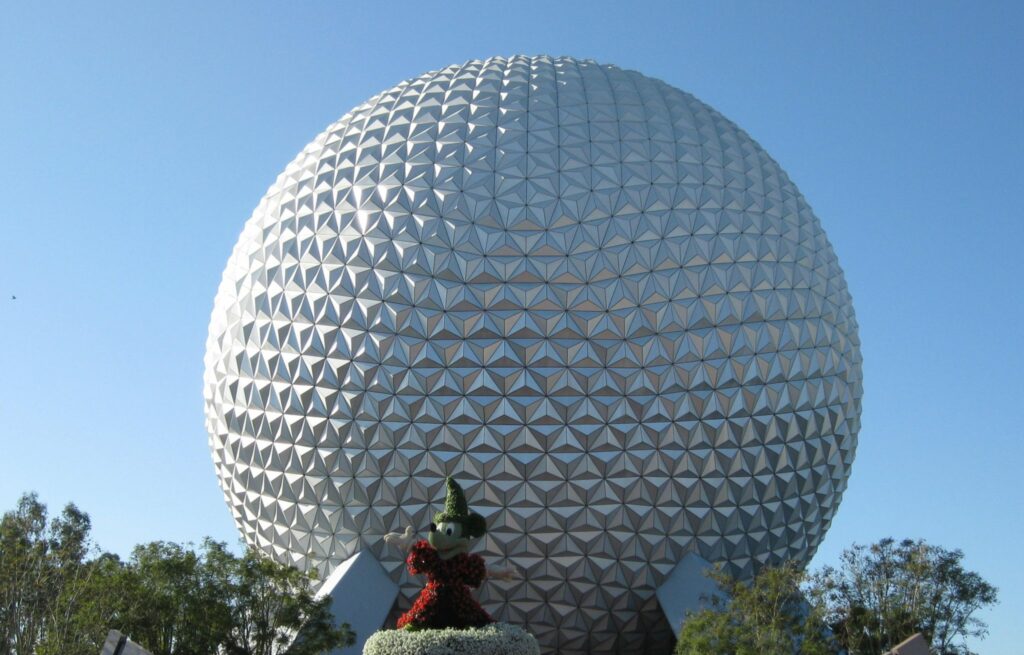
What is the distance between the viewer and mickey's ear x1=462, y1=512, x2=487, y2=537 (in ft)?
51.2

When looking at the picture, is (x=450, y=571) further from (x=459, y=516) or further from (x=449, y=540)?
(x=459, y=516)

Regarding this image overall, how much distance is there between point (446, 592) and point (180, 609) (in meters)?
7.75

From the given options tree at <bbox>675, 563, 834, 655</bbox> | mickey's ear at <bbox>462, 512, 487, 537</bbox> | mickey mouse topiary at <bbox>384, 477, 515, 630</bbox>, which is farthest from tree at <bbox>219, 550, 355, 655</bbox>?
tree at <bbox>675, 563, 834, 655</bbox>

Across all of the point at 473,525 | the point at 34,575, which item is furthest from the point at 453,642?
the point at 34,575

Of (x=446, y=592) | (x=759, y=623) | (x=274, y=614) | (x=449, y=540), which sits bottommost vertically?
(x=446, y=592)

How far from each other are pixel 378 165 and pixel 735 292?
937 cm

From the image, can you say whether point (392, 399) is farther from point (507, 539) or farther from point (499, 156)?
point (499, 156)

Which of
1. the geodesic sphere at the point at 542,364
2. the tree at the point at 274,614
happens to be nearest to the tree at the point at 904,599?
the geodesic sphere at the point at 542,364

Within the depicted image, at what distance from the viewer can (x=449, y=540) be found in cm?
1559

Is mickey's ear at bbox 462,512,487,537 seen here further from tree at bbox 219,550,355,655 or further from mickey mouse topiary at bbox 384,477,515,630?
tree at bbox 219,550,355,655

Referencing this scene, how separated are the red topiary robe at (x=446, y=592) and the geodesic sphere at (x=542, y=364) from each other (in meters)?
5.40

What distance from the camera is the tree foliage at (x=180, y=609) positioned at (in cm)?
1922

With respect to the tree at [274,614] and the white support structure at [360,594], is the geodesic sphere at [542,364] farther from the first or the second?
the tree at [274,614]

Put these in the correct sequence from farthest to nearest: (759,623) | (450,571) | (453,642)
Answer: (759,623) → (450,571) → (453,642)
